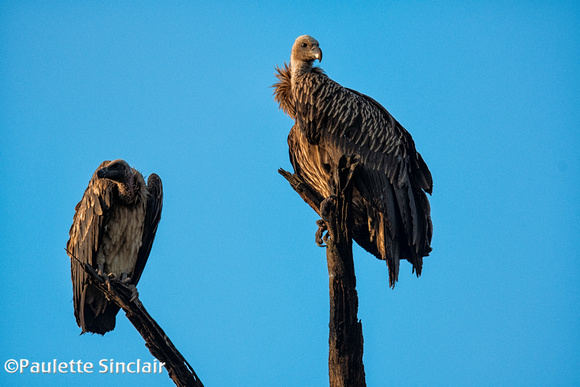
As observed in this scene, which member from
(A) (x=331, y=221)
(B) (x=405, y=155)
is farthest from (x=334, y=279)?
(B) (x=405, y=155)

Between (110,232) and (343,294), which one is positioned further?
(110,232)

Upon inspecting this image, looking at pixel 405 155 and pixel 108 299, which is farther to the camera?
pixel 405 155

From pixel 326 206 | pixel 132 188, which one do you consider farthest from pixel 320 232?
pixel 132 188

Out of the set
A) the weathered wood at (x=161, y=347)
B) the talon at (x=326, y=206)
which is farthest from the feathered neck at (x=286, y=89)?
the weathered wood at (x=161, y=347)

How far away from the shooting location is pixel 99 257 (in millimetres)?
8977

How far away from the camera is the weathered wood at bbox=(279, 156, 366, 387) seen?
7.46 metres

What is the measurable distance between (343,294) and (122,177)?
120 inches

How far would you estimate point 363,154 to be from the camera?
9070mm

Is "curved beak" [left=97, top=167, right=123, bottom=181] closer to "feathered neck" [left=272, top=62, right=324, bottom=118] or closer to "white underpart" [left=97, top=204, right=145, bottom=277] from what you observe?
"white underpart" [left=97, top=204, right=145, bottom=277]

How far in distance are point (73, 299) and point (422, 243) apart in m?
3.87

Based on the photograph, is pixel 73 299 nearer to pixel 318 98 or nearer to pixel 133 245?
pixel 133 245

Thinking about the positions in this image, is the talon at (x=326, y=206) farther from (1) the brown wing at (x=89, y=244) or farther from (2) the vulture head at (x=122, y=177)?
(1) the brown wing at (x=89, y=244)

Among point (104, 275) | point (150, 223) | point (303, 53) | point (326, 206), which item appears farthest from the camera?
point (150, 223)

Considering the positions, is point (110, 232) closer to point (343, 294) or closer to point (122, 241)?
point (122, 241)
